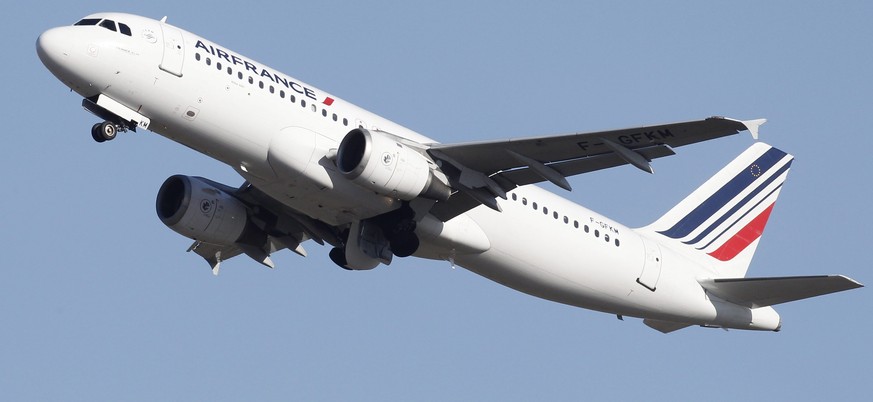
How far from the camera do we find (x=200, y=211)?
1528 inches

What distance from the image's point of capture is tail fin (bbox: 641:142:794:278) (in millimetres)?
42750

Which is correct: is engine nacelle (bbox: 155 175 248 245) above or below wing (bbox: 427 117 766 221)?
below

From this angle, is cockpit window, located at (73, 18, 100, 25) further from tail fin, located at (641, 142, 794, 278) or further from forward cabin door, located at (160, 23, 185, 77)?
tail fin, located at (641, 142, 794, 278)

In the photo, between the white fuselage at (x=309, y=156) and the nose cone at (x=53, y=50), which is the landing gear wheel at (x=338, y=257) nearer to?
the white fuselage at (x=309, y=156)

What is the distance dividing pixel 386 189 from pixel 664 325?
38.5ft

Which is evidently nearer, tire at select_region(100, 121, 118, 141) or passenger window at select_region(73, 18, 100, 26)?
tire at select_region(100, 121, 118, 141)

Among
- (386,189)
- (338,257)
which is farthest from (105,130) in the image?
(338,257)

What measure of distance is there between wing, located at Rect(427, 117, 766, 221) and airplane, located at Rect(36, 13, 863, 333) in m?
0.04

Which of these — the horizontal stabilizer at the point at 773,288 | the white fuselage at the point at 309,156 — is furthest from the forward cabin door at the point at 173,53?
the horizontal stabilizer at the point at 773,288

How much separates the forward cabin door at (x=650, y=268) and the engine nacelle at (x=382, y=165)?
8195mm

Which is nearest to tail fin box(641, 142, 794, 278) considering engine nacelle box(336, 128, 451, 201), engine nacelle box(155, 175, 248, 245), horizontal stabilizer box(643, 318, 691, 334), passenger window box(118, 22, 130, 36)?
horizontal stabilizer box(643, 318, 691, 334)

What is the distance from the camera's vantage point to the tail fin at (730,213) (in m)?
42.8

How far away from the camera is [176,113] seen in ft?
110

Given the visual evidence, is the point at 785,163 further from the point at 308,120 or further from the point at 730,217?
the point at 308,120
